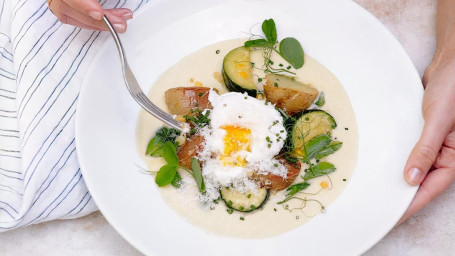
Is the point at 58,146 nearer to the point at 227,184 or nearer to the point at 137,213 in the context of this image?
the point at 137,213

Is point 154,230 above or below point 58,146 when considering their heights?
below

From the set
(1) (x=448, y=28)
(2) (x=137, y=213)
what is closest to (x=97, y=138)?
(2) (x=137, y=213)

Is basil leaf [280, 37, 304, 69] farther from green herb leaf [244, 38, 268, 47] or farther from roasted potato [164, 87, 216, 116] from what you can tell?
roasted potato [164, 87, 216, 116]

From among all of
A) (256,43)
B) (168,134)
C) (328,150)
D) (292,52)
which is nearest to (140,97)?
(168,134)

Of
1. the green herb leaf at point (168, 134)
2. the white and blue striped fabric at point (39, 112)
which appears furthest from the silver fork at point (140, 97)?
the white and blue striped fabric at point (39, 112)

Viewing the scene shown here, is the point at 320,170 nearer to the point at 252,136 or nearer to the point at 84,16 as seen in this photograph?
the point at 252,136

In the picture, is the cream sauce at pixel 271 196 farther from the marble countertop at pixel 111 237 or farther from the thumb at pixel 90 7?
the thumb at pixel 90 7
